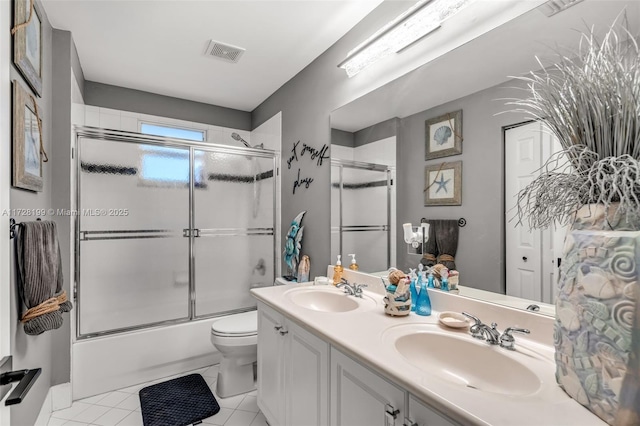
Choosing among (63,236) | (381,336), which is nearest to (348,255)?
(381,336)

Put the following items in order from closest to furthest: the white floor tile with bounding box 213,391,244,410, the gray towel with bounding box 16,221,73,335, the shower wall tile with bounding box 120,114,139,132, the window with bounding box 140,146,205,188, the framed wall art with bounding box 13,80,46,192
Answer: the framed wall art with bounding box 13,80,46,192 → the gray towel with bounding box 16,221,73,335 → the white floor tile with bounding box 213,391,244,410 → the window with bounding box 140,146,205,188 → the shower wall tile with bounding box 120,114,139,132

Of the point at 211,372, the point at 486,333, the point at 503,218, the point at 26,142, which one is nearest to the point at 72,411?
the point at 211,372

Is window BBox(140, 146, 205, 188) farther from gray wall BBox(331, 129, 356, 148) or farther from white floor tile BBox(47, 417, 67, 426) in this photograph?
white floor tile BBox(47, 417, 67, 426)

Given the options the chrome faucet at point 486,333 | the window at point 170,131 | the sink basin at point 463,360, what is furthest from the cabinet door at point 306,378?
the window at point 170,131

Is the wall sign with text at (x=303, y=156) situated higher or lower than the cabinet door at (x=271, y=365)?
higher

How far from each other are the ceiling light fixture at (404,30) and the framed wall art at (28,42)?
1.56 meters

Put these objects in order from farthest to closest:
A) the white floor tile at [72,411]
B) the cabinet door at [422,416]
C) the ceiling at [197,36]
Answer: the white floor tile at [72,411]
the ceiling at [197,36]
the cabinet door at [422,416]

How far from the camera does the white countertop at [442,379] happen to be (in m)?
0.67

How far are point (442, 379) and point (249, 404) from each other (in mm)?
1730

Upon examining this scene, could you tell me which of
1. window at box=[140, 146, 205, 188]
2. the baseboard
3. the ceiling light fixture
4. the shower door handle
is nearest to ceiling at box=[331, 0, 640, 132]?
Result: the ceiling light fixture

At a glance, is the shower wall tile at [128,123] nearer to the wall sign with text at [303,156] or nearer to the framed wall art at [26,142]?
the framed wall art at [26,142]

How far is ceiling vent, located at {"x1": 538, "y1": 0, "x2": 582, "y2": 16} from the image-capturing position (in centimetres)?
104

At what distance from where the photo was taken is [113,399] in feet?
7.10

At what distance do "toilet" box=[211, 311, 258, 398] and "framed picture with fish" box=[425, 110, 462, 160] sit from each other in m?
1.64
